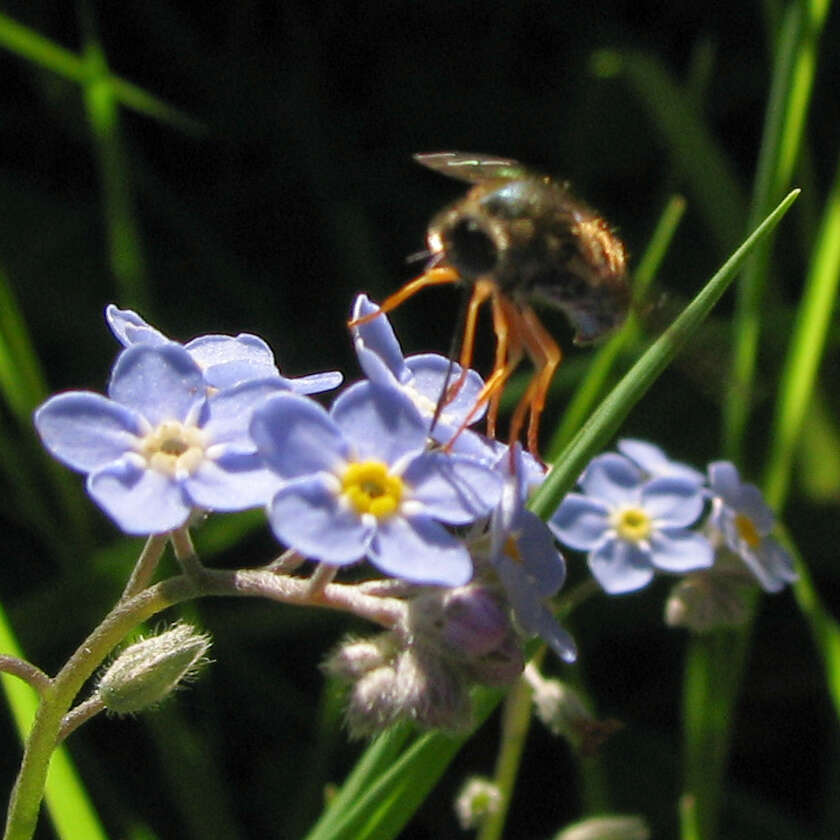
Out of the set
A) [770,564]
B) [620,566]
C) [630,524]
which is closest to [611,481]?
[630,524]

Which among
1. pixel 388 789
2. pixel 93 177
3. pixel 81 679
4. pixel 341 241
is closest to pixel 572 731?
pixel 388 789

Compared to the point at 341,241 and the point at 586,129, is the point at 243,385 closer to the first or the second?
the point at 341,241

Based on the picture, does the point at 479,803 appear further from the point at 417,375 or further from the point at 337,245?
the point at 337,245

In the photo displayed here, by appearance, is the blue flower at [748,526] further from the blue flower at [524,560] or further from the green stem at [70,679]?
the green stem at [70,679]

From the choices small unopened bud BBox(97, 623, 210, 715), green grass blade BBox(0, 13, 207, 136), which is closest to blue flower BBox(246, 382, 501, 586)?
small unopened bud BBox(97, 623, 210, 715)

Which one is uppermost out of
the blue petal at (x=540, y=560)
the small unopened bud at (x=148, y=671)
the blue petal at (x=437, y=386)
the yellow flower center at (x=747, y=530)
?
the blue petal at (x=437, y=386)

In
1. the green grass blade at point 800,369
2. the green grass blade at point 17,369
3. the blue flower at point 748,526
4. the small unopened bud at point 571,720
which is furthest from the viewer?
the green grass blade at point 800,369

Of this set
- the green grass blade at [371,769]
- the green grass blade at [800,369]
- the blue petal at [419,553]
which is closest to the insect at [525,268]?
the blue petal at [419,553]
